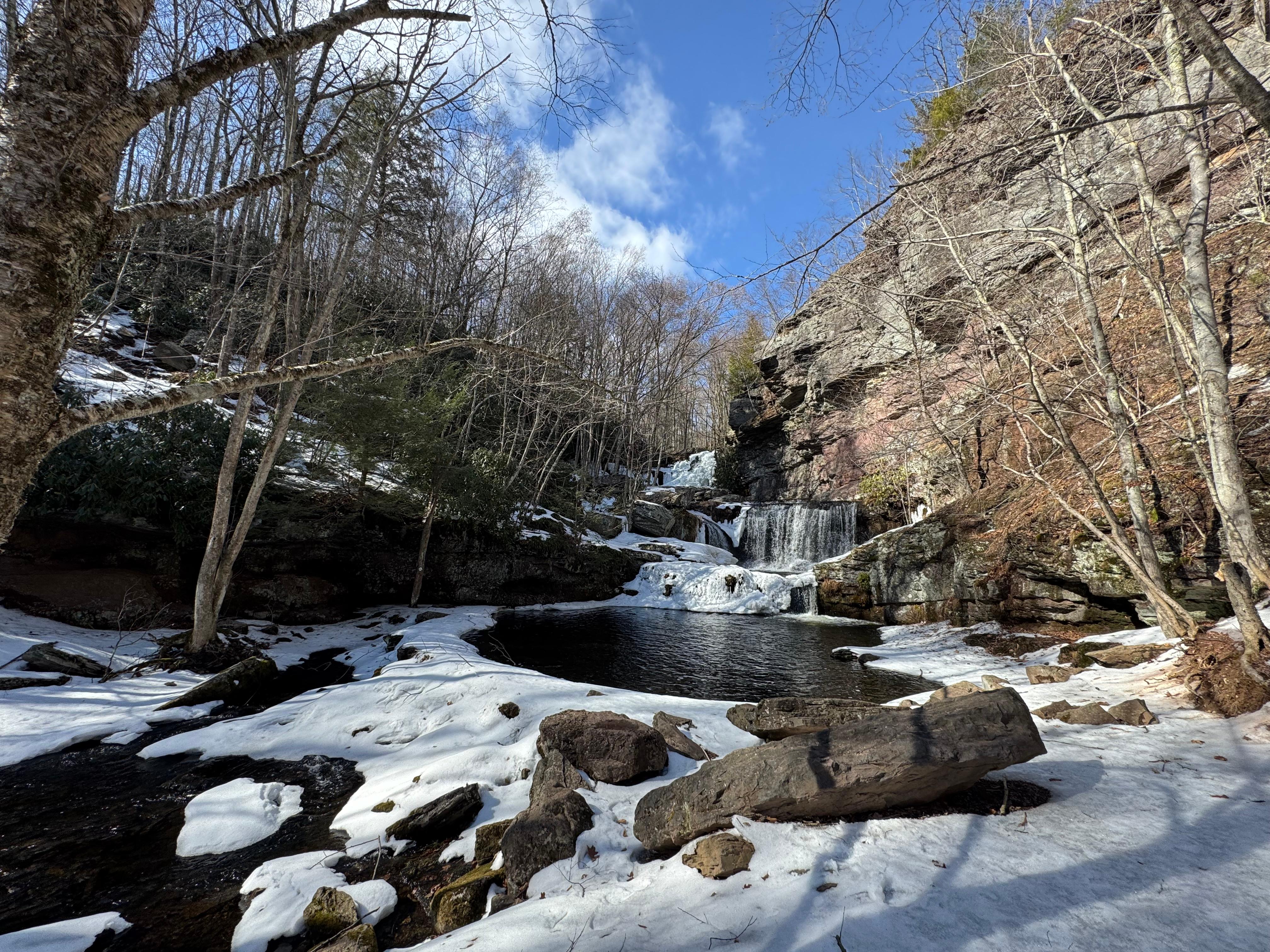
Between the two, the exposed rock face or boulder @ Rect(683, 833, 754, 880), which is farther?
the exposed rock face

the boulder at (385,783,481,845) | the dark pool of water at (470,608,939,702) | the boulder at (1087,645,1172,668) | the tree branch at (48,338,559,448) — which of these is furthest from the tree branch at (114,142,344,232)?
the boulder at (1087,645,1172,668)

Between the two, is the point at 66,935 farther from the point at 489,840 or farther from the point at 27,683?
the point at 27,683

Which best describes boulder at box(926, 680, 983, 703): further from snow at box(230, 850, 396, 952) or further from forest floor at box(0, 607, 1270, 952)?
snow at box(230, 850, 396, 952)

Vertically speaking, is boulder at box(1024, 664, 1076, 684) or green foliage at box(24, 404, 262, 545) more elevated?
green foliage at box(24, 404, 262, 545)

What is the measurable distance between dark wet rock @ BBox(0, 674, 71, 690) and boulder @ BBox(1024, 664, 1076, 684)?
11215mm

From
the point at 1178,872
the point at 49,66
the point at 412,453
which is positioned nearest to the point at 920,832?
the point at 1178,872

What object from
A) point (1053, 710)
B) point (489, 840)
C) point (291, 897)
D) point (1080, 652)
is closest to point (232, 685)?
point (291, 897)

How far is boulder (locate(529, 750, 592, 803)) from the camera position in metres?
3.59

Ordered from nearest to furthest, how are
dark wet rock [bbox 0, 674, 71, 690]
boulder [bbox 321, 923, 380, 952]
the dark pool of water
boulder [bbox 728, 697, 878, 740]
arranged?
1. boulder [bbox 321, 923, 380, 952]
2. boulder [bbox 728, 697, 878, 740]
3. dark wet rock [bbox 0, 674, 71, 690]
4. the dark pool of water

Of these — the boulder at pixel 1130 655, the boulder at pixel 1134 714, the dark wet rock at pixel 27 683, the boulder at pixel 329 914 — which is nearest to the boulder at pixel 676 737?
the boulder at pixel 329 914

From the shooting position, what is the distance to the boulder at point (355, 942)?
2.64 meters

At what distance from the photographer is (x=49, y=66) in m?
1.23

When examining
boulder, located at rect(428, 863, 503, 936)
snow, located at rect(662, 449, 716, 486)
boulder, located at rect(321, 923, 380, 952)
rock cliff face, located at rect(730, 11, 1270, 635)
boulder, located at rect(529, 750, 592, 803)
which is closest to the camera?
boulder, located at rect(321, 923, 380, 952)

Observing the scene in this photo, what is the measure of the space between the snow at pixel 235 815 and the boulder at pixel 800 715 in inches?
144
